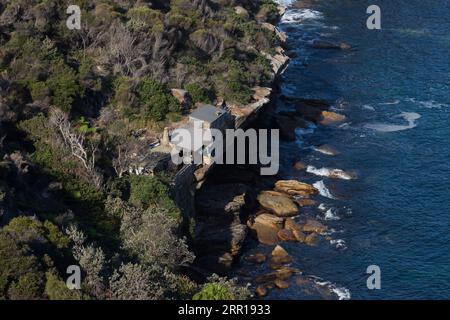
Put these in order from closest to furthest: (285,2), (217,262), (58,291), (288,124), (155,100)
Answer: (58,291), (217,262), (155,100), (288,124), (285,2)

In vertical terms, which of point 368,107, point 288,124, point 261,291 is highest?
point 368,107

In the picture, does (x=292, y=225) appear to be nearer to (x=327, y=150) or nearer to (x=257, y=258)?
(x=257, y=258)

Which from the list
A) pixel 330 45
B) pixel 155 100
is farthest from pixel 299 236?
pixel 330 45

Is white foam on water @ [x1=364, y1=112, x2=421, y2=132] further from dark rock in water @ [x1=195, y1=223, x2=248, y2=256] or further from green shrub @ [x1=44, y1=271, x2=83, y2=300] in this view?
green shrub @ [x1=44, y1=271, x2=83, y2=300]

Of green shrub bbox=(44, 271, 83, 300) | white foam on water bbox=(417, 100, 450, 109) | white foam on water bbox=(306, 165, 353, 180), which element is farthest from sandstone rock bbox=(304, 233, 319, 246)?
white foam on water bbox=(417, 100, 450, 109)

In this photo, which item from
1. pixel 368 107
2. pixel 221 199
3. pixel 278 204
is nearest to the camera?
pixel 221 199

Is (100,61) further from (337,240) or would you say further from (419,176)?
(419,176)

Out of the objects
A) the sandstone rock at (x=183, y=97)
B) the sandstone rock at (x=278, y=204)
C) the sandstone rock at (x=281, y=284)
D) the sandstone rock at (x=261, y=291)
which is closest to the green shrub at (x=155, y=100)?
the sandstone rock at (x=183, y=97)
